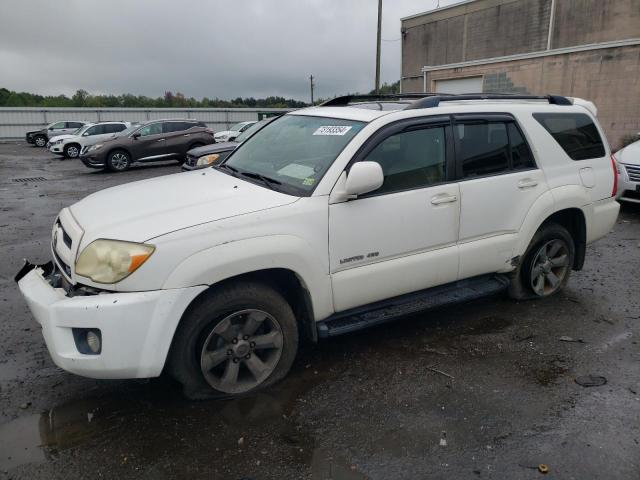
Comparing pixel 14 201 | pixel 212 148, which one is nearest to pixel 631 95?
pixel 212 148

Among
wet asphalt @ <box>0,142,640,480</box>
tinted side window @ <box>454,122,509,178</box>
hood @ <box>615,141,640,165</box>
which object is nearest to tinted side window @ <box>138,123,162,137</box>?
wet asphalt @ <box>0,142,640,480</box>

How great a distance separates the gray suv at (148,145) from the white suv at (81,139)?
6.03 m

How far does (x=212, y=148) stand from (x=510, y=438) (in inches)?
404

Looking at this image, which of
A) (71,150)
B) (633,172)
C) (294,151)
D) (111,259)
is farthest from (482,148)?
(71,150)

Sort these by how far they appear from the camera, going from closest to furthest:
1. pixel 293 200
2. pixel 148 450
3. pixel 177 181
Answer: pixel 148 450 → pixel 293 200 → pixel 177 181

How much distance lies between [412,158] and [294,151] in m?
0.88

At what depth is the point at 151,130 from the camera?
1723cm

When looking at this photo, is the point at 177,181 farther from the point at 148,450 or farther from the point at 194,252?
A: the point at 148,450

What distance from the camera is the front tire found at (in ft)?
72.4

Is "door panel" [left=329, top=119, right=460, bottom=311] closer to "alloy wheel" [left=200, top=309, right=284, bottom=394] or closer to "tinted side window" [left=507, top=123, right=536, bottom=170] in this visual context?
"alloy wheel" [left=200, top=309, right=284, bottom=394]

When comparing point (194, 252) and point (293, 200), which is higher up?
point (293, 200)

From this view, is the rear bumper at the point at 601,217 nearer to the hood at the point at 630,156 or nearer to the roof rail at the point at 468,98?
the roof rail at the point at 468,98

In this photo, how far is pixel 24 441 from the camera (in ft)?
9.09

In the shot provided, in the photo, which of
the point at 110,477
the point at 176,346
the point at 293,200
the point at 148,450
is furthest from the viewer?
the point at 293,200
